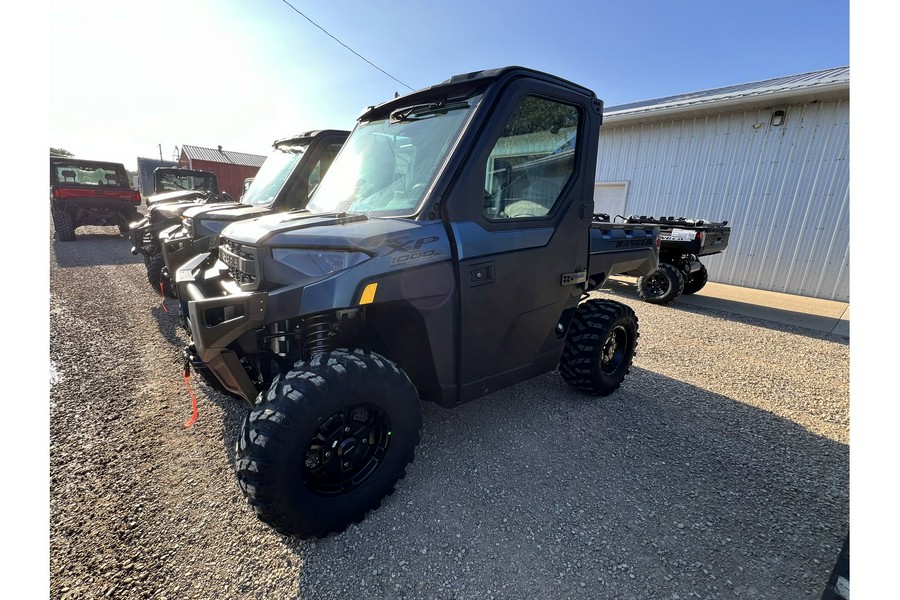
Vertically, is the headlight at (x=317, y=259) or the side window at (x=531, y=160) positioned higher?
the side window at (x=531, y=160)

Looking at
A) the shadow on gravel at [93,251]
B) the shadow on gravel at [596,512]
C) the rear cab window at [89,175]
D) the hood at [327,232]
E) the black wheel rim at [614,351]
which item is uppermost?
the rear cab window at [89,175]

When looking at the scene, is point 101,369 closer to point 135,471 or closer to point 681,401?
point 135,471

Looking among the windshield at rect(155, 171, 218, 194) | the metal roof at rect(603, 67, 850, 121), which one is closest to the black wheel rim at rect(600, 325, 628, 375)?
the metal roof at rect(603, 67, 850, 121)

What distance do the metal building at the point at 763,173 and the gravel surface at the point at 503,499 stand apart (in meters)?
5.70

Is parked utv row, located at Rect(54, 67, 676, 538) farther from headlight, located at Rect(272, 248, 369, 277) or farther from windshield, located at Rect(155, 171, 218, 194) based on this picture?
windshield, located at Rect(155, 171, 218, 194)

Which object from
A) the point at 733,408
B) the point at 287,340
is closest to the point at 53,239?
the point at 287,340

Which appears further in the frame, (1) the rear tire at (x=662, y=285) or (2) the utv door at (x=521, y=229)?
(1) the rear tire at (x=662, y=285)

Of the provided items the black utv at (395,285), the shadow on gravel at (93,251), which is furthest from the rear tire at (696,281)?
the shadow on gravel at (93,251)

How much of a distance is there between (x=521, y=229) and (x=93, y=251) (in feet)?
40.8

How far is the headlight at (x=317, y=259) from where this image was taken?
1903 millimetres

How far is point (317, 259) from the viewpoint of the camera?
1.93 metres

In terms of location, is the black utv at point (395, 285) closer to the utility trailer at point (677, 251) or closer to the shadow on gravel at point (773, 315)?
the shadow on gravel at point (773, 315)

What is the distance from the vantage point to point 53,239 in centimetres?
1192

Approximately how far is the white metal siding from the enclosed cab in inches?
562
